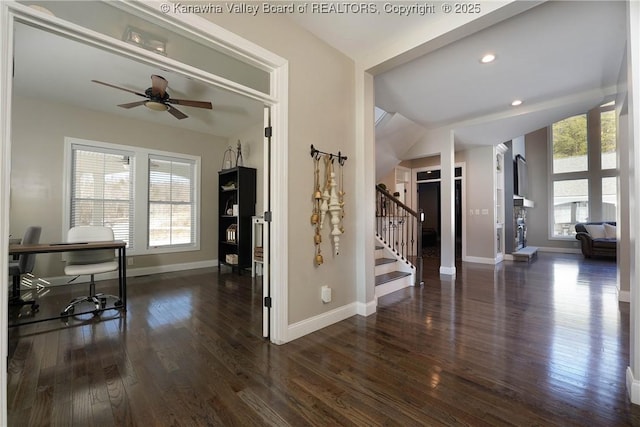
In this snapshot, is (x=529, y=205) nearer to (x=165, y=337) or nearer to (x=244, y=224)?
(x=244, y=224)

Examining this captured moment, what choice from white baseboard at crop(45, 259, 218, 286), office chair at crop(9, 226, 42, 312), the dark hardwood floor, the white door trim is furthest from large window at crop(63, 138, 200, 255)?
the white door trim

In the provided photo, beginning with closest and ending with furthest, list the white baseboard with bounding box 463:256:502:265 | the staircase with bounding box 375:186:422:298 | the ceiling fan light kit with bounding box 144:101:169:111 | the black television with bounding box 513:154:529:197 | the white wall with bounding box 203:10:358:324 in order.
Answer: the white wall with bounding box 203:10:358:324 < the ceiling fan light kit with bounding box 144:101:169:111 < the staircase with bounding box 375:186:422:298 < the white baseboard with bounding box 463:256:502:265 < the black television with bounding box 513:154:529:197

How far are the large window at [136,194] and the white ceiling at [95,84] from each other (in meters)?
0.68

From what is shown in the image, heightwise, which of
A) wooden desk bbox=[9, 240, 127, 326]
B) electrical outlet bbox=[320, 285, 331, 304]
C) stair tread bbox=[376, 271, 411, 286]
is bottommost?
stair tread bbox=[376, 271, 411, 286]

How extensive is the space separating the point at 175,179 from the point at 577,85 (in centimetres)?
656

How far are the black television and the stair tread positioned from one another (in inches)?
201

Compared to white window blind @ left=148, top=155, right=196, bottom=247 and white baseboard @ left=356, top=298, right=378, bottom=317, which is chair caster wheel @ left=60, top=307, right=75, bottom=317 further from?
white baseboard @ left=356, top=298, right=378, bottom=317

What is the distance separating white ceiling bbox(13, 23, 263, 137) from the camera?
2.87 m

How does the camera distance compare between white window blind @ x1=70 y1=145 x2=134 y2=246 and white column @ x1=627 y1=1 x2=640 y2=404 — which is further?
white window blind @ x1=70 y1=145 x2=134 y2=246

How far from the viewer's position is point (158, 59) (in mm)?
1676

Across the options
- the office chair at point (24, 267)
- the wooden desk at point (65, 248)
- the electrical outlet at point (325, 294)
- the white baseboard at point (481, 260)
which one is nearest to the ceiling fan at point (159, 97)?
the wooden desk at point (65, 248)

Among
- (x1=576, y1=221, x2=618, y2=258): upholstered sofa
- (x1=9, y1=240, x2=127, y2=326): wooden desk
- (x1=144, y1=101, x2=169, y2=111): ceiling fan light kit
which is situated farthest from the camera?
(x1=576, y1=221, x2=618, y2=258): upholstered sofa

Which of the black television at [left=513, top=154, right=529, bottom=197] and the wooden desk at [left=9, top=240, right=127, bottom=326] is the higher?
the black television at [left=513, top=154, right=529, bottom=197]

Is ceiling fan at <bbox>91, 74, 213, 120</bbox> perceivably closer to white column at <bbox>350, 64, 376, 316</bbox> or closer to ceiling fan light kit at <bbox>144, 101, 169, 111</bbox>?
ceiling fan light kit at <bbox>144, 101, 169, 111</bbox>
